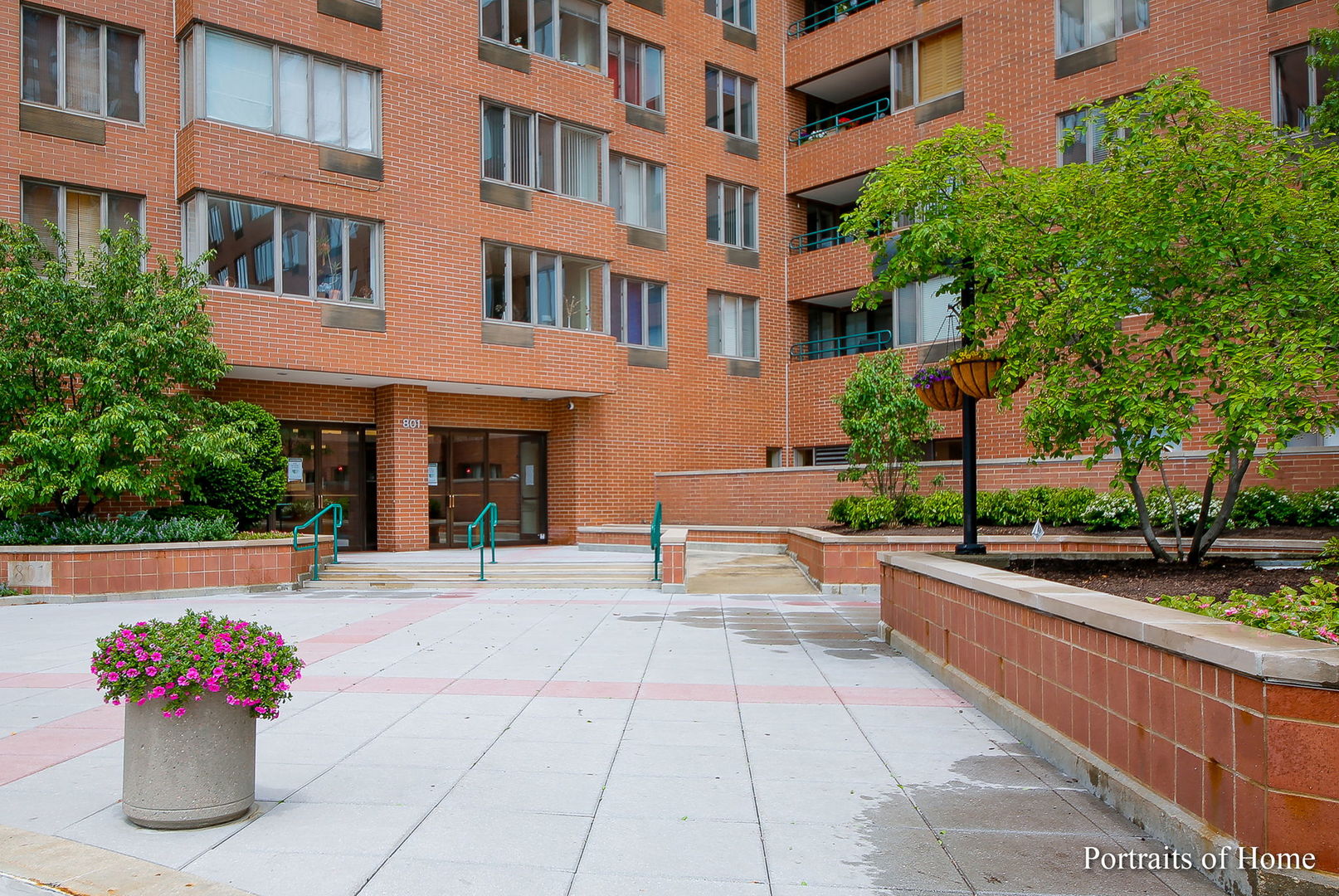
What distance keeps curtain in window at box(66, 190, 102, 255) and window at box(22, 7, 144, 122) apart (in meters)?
1.48

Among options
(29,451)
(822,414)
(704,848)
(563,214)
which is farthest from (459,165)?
(704,848)

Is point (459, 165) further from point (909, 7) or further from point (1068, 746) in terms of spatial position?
point (1068, 746)

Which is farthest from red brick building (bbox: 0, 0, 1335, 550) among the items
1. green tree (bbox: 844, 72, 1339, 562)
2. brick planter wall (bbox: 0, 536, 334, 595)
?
green tree (bbox: 844, 72, 1339, 562)

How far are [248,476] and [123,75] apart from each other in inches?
305

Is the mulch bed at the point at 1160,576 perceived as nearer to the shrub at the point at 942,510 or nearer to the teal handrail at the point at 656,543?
the teal handrail at the point at 656,543

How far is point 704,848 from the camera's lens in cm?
446

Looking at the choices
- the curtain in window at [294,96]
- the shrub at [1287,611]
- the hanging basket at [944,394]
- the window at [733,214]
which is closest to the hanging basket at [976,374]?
the hanging basket at [944,394]

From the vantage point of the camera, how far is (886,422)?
18.5m

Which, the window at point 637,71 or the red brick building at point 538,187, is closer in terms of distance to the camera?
the red brick building at point 538,187

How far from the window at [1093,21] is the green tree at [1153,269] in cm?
1462

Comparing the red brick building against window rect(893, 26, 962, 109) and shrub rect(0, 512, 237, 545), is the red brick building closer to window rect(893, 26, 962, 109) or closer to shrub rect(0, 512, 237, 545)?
window rect(893, 26, 962, 109)

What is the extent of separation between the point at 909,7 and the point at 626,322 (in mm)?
11158

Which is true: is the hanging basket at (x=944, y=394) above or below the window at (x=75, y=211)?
below

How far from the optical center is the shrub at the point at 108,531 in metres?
14.4
